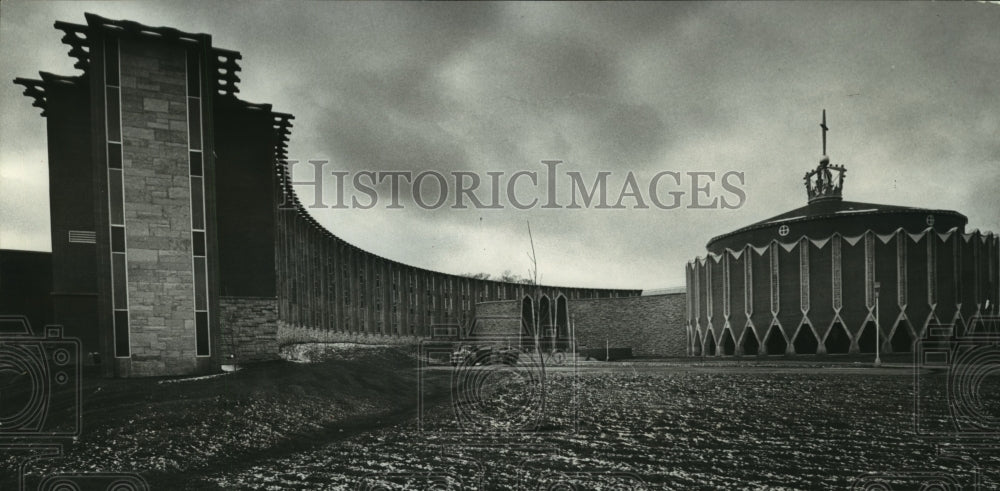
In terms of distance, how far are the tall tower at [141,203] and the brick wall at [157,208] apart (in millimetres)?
34

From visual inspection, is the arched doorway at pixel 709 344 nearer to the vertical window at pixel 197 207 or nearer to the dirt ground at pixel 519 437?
the dirt ground at pixel 519 437

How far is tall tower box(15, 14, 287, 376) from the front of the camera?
60.4 feet

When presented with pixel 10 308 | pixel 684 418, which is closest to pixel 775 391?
pixel 684 418

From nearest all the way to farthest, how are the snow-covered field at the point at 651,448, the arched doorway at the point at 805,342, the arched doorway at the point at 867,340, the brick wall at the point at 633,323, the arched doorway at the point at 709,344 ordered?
1. the snow-covered field at the point at 651,448
2. the arched doorway at the point at 867,340
3. the arched doorway at the point at 805,342
4. the arched doorway at the point at 709,344
5. the brick wall at the point at 633,323

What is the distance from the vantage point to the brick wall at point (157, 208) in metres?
18.6

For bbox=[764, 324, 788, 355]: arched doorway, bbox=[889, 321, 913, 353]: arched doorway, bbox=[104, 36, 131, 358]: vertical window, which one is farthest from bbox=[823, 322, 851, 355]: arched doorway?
bbox=[104, 36, 131, 358]: vertical window

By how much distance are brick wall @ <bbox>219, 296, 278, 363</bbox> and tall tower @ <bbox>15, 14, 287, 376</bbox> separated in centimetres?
298

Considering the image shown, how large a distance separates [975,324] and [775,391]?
29462mm

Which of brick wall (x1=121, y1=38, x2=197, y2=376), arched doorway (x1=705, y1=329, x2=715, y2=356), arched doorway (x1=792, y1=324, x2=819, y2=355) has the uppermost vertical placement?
brick wall (x1=121, y1=38, x2=197, y2=376)

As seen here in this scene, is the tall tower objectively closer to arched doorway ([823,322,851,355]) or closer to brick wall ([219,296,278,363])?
brick wall ([219,296,278,363])

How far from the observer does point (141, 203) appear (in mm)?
18922

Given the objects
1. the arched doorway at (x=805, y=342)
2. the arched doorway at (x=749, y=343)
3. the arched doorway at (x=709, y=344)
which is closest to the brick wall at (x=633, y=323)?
the arched doorway at (x=709, y=344)

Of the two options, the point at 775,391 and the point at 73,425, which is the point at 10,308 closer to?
the point at 73,425

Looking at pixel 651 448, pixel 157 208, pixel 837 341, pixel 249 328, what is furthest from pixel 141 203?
pixel 837 341
